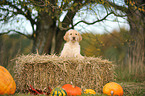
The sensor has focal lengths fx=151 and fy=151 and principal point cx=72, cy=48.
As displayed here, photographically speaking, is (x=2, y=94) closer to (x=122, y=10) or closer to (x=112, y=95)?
(x=112, y=95)

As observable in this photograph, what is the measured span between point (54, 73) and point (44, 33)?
12.1ft

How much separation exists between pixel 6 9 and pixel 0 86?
4.53m

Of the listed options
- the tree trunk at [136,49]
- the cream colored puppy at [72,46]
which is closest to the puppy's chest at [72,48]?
the cream colored puppy at [72,46]

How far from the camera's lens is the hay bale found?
3.20 m

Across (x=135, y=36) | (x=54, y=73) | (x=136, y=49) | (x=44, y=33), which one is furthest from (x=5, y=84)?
(x=135, y=36)

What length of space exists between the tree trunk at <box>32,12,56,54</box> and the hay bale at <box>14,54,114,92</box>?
311 cm

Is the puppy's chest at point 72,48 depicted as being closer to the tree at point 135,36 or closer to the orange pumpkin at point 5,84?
the orange pumpkin at point 5,84

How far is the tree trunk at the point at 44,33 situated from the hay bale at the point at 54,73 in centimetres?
311

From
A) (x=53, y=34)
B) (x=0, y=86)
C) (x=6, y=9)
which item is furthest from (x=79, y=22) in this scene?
(x=0, y=86)

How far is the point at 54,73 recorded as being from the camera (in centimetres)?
323

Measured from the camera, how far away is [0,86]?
2699 mm

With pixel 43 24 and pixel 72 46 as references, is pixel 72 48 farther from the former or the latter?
pixel 43 24

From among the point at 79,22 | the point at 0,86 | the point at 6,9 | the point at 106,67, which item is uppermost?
the point at 6,9

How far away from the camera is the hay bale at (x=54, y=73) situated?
3.20m
